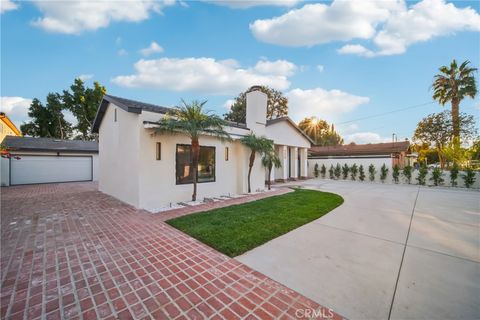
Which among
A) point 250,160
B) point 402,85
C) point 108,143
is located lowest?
point 250,160

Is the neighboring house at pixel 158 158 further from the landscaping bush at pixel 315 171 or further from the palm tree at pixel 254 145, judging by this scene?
the landscaping bush at pixel 315 171

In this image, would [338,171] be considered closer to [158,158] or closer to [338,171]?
[338,171]

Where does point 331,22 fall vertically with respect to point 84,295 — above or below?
above

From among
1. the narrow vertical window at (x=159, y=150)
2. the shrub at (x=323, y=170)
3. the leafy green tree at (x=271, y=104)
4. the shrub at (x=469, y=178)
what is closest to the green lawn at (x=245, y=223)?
the narrow vertical window at (x=159, y=150)

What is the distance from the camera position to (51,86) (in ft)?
75.6

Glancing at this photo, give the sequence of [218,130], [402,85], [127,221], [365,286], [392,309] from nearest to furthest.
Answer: [392,309] < [365,286] < [127,221] < [218,130] < [402,85]

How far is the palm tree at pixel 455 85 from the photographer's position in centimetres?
1555

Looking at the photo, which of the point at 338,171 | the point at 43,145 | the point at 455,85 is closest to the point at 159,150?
the point at 43,145

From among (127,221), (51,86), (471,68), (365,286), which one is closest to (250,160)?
(127,221)

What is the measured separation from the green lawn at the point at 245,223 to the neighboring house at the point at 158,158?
6.52ft

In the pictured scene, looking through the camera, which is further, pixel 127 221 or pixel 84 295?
pixel 127 221

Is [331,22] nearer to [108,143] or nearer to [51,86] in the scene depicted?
[108,143]

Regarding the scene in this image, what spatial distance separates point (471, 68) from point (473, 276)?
74.1ft

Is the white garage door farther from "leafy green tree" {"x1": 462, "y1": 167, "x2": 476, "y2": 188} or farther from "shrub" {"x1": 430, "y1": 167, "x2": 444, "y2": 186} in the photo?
"leafy green tree" {"x1": 462, "y1": 167, "x2": 476, "y2": 188}
